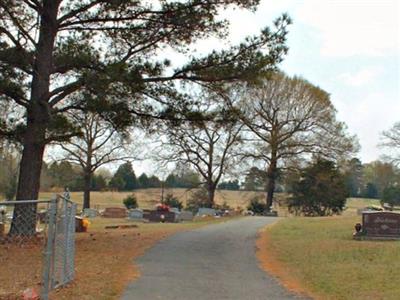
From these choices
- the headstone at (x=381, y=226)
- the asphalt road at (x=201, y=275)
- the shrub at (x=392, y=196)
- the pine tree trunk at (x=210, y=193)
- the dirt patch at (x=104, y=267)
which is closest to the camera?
the dirt patch at (x=104, y=267)

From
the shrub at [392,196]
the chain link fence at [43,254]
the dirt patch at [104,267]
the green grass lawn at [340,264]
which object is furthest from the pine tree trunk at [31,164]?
the shrub at [392,196]

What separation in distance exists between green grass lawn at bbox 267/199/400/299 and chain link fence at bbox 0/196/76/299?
417cm

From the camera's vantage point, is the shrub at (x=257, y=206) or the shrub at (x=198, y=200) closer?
the shrub at (x=257, y=206)

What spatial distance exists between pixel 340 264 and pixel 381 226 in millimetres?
8104

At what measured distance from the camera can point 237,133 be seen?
5403cm

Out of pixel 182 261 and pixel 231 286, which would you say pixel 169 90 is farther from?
pixel 231 286

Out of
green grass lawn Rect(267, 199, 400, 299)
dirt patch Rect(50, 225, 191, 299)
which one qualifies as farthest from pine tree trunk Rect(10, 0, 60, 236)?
green grass lawn Rect(267, 199, 400, 299)

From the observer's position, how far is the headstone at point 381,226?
2133 centimetres

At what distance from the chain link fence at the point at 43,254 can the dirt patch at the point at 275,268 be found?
391cm

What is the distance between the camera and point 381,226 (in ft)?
70.5

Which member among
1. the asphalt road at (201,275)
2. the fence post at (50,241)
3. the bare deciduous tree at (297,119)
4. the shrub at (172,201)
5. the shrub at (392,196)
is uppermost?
the bare deciduous tree at (297,119)

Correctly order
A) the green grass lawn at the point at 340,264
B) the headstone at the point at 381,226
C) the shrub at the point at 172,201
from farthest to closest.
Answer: the shrub at the point at 172,201
the headstone at the point at 381,226
the green grass lawn at the point at 340,264

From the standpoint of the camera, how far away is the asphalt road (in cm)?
976

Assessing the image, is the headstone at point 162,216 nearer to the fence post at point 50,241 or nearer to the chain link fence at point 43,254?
the chain link fence at point 43,254
